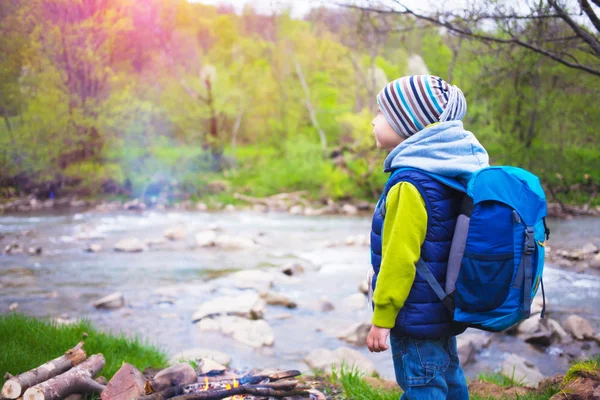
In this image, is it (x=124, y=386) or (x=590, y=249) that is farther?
(x=590, y=249)

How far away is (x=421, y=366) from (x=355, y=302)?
4127 millimetres

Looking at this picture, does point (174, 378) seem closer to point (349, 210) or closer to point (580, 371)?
point (580, 371)

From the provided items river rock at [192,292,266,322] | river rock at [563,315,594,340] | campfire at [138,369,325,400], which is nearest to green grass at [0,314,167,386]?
campfire at [138,369,325,400]

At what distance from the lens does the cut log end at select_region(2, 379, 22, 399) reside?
236cm

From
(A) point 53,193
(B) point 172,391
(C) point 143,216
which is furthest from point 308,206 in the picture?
(B) point 172,391

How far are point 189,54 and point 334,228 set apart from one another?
244 inches

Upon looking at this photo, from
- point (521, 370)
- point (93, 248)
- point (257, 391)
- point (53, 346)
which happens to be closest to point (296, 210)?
point (93, 248)

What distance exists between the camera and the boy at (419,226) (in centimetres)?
177

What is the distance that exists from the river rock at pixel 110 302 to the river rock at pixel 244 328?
96 cm

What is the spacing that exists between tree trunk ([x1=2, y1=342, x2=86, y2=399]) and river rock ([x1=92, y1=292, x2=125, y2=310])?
8.46 feet

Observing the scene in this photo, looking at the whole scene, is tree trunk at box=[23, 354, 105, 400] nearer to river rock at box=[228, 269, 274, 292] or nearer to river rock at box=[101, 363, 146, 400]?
river rock at box=[101, 363, 146, 400]

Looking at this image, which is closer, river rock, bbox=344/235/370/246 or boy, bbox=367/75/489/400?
boy, bbox=367/75/489/400

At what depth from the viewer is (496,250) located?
1.73m

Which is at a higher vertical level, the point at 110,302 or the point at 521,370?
the point at 521,370
